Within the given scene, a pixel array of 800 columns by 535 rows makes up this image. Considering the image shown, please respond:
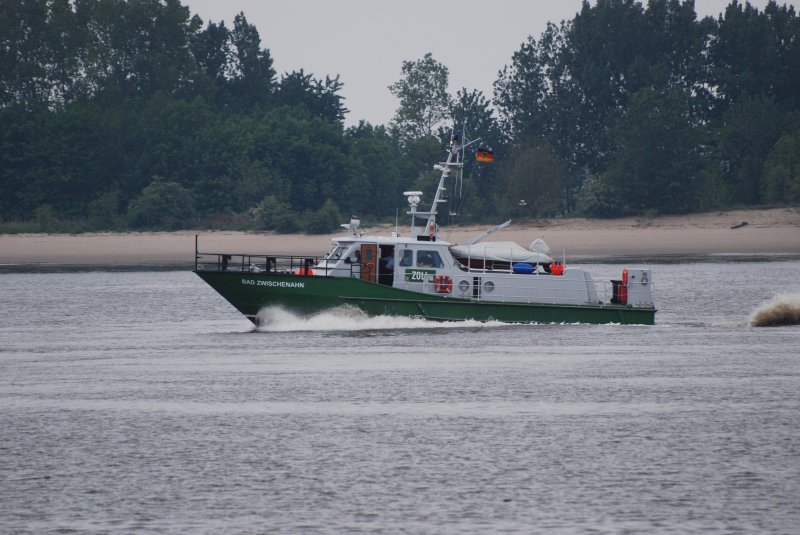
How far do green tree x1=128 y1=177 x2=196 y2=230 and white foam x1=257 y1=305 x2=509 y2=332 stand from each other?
53.9m

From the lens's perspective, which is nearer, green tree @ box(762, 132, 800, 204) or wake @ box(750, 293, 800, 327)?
wake @ box(750, 293, 800, 327)

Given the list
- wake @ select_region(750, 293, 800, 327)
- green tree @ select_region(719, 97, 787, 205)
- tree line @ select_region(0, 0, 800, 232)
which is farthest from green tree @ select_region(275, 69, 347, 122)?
wake @ select_region(750, 293, 800, 327)

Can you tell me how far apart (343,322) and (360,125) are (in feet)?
244

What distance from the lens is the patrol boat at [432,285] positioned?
33656 millimetres

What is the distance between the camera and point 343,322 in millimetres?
34062

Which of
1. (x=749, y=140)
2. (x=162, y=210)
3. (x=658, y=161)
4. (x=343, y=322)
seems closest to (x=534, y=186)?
(x=658, y=161)

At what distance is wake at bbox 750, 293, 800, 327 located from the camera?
38.6m

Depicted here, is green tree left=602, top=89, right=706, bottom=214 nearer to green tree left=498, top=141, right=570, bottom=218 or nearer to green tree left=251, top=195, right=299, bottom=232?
green tree left=498, top=141, right=570, bottom=218

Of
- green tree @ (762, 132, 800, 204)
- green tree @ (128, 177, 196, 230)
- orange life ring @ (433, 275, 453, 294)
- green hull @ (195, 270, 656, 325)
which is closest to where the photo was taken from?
green hull @ (195, 270, 656, 325)

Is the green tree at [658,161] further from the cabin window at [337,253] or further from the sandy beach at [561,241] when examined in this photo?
the cabin window at [337,253]

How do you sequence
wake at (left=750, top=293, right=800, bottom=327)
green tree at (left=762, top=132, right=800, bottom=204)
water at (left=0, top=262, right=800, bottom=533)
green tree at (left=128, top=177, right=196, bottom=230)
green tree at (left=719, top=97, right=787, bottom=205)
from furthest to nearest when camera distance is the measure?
green tree at (left=719, top=97, right=787, bottom=205)
green tree at (left=128, top=177, right=196, bottom=230)
green tree at (left=762, top=132, right=800, bottom=204)
wake at (left=750, top=293, right=800, bottom=327)
water at (left=0, top=262, right=800, bottom=533)

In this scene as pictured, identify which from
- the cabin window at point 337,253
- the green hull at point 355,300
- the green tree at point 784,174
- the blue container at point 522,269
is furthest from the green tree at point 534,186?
the cabin window at point 337,253

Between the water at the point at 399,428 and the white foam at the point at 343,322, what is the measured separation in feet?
0.29

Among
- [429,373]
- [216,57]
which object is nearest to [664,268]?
[429,373]
